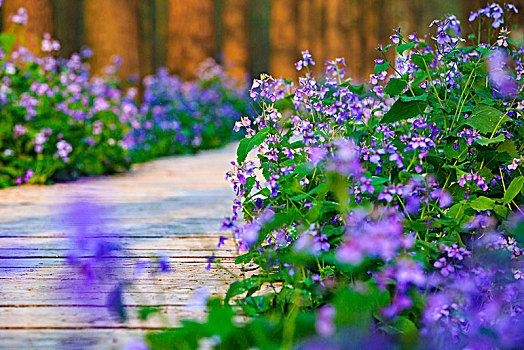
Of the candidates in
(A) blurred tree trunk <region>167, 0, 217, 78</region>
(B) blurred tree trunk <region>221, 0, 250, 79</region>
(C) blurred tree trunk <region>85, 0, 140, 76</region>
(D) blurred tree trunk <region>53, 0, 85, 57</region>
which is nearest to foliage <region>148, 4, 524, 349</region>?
(C) blurred tree trunk <region>85, 0, 140, 76</region>

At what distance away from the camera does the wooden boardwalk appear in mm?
1751

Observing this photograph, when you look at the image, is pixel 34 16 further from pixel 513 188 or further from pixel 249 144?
pixel 513 188

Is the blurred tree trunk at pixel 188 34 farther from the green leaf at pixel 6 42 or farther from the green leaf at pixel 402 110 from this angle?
the green leaf at pixel 402 110

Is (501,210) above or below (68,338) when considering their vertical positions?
above

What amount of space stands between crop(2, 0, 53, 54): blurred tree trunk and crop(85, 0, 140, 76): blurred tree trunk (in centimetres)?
154

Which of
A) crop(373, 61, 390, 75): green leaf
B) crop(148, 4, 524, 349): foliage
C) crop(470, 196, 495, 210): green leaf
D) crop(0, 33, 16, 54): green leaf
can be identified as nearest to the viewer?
crop(148, 4, 524, 349): foliage

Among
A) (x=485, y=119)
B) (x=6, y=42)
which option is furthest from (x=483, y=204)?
(x=6, y=42)

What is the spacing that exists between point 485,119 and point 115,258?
4.10ft

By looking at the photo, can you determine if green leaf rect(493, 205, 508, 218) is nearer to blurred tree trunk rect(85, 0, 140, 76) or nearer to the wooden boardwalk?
the wooden boardwalk

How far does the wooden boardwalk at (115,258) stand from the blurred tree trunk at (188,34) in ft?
16.4

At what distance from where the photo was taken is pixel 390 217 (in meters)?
1.72

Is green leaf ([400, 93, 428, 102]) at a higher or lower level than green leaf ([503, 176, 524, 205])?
higher

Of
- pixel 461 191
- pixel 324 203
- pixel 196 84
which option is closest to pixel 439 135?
pixel 461 191

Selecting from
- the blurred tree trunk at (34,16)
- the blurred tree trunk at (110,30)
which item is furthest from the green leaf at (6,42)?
the blurred tree trunk at (110,30)
